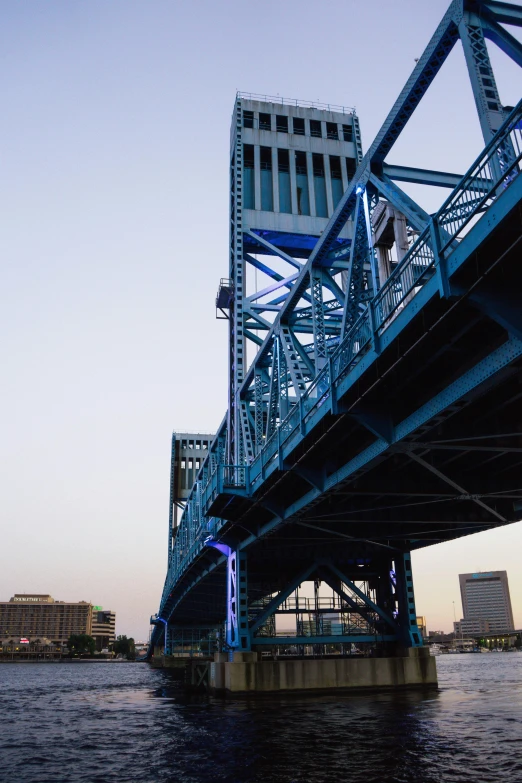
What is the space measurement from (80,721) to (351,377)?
2418 cm

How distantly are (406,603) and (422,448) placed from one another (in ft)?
72.7

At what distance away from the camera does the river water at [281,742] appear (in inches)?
679

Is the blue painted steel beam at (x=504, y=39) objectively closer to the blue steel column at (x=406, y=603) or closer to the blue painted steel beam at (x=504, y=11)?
the blue painted steel beam at (x=504, y=11)

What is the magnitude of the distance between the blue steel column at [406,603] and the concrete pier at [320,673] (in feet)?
2.27

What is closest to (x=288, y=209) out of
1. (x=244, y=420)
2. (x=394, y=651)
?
(x=244, y=420)

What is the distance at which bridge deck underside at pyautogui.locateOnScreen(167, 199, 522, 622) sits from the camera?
45.3 feet

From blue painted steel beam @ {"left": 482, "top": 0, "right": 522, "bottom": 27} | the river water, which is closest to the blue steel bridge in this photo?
blue painted steel beam @ {"left": 482, "top": 0, "right": 522, "bottom": 27}

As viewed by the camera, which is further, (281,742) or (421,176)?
(281,742)

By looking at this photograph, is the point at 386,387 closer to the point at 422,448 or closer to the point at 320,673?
the point at 422,448

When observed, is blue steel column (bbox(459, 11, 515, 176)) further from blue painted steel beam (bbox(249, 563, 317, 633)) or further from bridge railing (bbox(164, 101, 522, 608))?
blue painted steel beam (bbox(249, 563, 317, 633))

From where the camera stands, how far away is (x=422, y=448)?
20.6 meters

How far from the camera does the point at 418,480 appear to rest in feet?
84.1

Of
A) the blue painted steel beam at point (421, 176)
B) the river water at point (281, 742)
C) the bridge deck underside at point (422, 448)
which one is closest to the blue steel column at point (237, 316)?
the bridge deck underside at point (422, 448)

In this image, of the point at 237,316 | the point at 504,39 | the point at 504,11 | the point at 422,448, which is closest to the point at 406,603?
the point at 237,316
